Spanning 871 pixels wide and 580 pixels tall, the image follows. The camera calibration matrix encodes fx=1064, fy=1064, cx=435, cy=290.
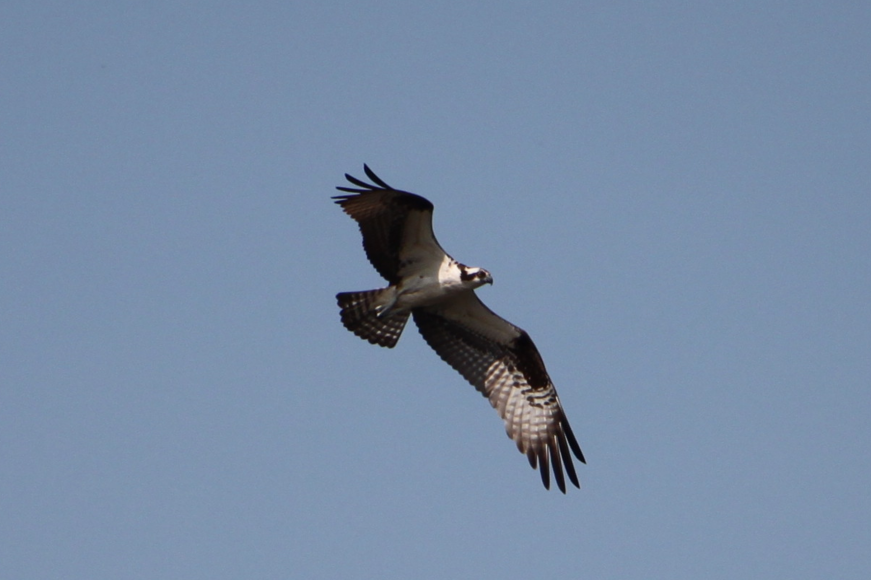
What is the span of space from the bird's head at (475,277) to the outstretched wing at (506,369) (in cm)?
59

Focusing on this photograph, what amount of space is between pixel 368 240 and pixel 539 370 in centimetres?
270

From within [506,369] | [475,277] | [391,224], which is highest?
[391,224]

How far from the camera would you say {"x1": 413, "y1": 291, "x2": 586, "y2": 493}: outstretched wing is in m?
12.6

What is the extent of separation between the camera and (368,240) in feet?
39.4

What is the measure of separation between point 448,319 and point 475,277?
4.28 feet

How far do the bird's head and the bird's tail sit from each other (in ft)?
3.04

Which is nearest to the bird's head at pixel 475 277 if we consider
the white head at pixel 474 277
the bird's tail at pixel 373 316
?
the white head at pixel 474 277

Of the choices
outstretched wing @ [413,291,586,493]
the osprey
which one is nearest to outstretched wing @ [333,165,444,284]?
the osprey

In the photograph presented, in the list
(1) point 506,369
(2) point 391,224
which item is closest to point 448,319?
(1) point 506,369

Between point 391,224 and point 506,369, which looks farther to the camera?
point 506,369

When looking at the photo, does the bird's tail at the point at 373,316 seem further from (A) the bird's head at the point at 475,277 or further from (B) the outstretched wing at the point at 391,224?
(A) the bird's head at the point at 475,277

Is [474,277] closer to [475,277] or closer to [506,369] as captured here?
[475,277]

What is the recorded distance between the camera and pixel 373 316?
12484mm

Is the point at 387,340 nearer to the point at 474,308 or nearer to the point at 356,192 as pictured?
the point at 474,308
